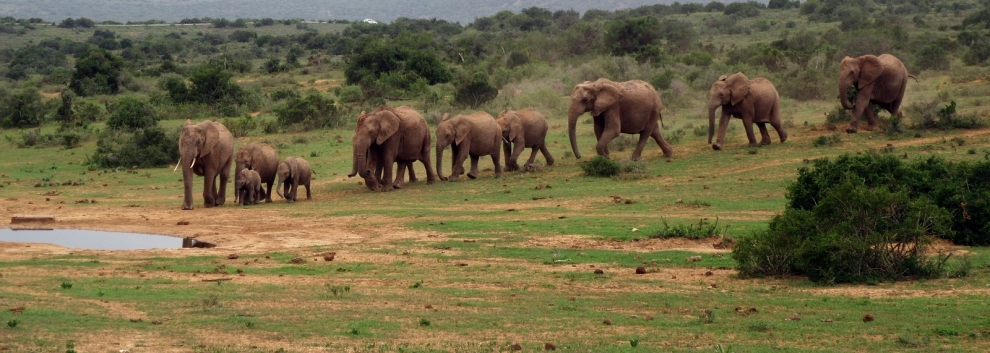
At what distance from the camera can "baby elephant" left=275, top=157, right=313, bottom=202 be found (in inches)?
975

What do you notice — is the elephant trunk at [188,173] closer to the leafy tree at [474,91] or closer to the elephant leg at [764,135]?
the elephant leg at [764,135]

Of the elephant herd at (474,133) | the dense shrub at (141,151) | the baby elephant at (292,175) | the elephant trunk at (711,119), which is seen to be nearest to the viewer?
the elephant herd at (474,133)

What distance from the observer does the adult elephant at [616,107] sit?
93.8 feet

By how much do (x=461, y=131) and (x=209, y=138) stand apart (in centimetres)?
581

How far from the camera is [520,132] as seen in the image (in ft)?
93.3

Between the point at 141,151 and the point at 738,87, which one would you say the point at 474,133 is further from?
the point at 141,151

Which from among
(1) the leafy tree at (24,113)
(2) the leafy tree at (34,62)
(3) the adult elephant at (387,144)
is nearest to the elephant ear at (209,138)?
(3) the adult elephant at (387,144)

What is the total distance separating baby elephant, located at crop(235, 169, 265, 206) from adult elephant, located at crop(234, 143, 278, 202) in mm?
224

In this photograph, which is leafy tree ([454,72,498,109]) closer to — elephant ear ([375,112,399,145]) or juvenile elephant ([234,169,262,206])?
elephant ear ([375,112,399,145])

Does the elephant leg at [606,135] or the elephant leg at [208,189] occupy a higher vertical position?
the elephant leg at [606,135]

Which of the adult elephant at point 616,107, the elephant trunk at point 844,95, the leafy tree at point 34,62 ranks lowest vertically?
the leafy tree at point 34,62

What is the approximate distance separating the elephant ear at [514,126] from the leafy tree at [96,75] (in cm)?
2843

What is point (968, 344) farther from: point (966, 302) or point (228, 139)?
point (228, 139)

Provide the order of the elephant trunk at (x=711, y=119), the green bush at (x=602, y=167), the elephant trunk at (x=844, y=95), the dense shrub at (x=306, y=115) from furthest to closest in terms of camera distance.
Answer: the dense shrub at (x=306, y=115), the elephant trunk at (x=844, y=95), the elephant trunk at (x=711, y=119), the green bush at (x=602, y=167)
